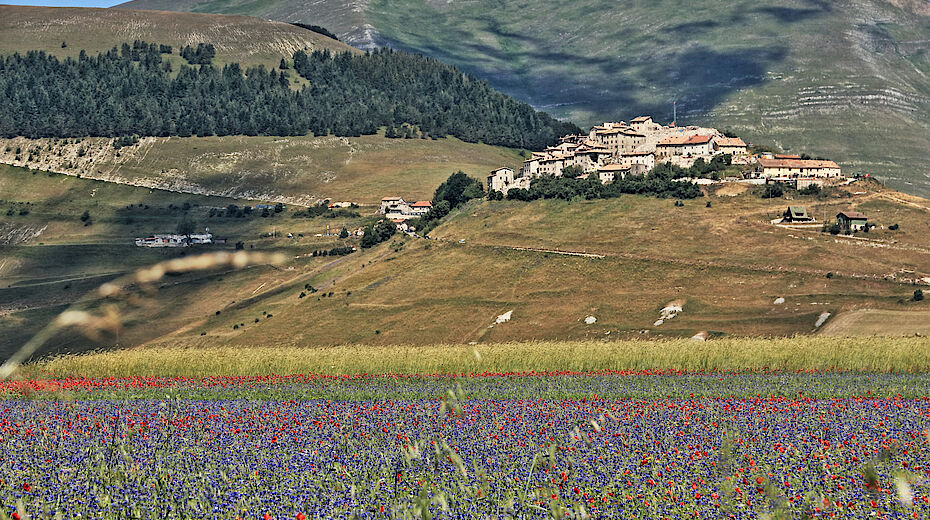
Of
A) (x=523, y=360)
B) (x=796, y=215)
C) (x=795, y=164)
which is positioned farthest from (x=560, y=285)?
(x=523, y=360)

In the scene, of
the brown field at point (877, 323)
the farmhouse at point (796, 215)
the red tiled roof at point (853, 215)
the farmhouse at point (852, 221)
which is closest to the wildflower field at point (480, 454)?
the brown field at point (877, 323)

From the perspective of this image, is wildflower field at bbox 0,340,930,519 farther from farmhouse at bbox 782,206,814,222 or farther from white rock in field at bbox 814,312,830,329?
farmhouse at bbox 782,206,814,222

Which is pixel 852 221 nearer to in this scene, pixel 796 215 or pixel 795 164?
pixel 796 215

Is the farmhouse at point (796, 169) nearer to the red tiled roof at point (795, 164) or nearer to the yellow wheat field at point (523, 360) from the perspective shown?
the red tiled roof at point (795, 164)

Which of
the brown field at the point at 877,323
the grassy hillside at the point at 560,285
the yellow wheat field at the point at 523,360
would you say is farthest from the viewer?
the grassy hillside at the point at 560,285

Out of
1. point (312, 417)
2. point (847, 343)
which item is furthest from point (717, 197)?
point (312, 417)

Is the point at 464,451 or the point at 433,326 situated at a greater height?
the point at 464,451

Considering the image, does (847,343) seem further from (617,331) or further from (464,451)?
(617,331)
